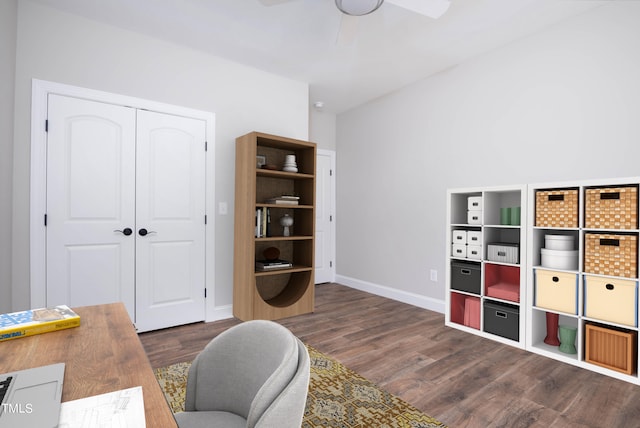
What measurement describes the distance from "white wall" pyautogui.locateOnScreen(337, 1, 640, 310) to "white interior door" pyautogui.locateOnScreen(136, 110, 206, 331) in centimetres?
236

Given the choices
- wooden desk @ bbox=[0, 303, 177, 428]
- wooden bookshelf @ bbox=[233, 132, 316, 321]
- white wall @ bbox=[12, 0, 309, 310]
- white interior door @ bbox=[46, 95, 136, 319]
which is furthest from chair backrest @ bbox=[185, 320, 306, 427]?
white wall @ bbox=[12, 0, 309, 310]

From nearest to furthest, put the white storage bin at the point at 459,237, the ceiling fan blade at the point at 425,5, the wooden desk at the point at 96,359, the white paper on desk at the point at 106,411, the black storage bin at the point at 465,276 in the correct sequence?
1. the white paper on desk at the point at 106,411
2. the wooden desk at the point at 96,359
3. the ceiling fan blade at the point at 425,5
4. the black storage bin at the point at 465,276
5. the white storage bin at the point at 459,237

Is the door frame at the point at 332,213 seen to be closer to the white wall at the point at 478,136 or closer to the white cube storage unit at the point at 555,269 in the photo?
the white wall at the point at 478,136

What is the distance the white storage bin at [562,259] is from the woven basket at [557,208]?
0.22 meters

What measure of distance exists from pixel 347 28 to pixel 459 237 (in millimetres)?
2107

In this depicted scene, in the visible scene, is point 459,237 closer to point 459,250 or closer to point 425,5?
point 459,250

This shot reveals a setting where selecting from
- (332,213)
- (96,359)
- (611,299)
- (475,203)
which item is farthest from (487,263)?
(96,359)

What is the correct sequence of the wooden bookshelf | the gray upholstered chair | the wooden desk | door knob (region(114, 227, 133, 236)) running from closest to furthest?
the wooden desk → the gray upholstered chair → door knob (region(114, 227, 133, 236)) → the wooden bookshelf

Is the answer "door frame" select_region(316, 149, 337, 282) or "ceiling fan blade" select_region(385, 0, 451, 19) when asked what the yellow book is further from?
"door frame" select_region(316, 149, 337, 282)

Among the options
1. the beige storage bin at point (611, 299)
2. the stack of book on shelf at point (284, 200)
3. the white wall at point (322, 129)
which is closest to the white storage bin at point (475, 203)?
the beige storage bin at point (611, 299)

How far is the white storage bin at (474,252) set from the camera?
305cm

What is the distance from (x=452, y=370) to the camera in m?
2.39

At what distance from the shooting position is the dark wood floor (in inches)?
73.9

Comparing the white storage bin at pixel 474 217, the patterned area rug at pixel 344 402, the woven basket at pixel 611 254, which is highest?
the white storage bin at pixel 474 217
